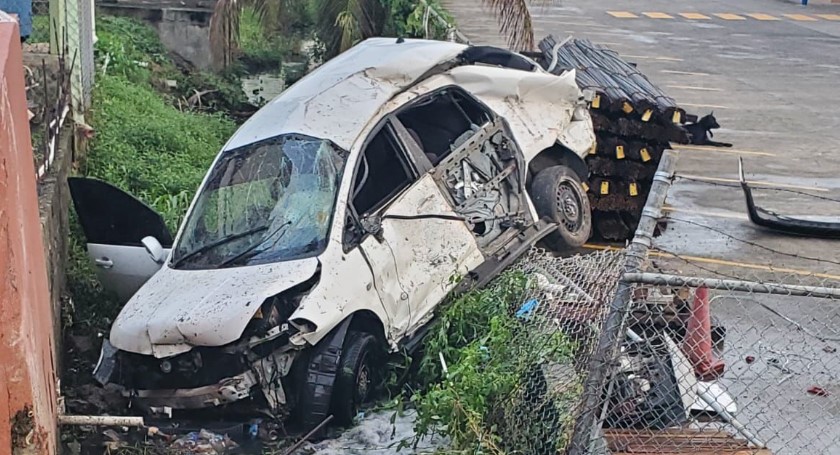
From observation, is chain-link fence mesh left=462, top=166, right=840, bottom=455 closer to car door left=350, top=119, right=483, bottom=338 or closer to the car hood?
car door left=350, top=119, right=483, bottom=338

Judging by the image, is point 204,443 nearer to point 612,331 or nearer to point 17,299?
point 17,299

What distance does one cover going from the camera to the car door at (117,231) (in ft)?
28.4

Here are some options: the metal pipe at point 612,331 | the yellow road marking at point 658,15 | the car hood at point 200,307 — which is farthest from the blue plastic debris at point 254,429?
the yellow road marking at point 658,15

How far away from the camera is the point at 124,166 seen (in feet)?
40.5

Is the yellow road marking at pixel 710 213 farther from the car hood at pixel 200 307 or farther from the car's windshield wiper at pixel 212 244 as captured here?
the car hood at pixel 200 307

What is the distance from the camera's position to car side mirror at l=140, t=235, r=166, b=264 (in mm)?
8219

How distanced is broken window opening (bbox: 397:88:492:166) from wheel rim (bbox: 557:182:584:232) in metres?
1.05

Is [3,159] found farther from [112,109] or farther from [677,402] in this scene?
[112,109]

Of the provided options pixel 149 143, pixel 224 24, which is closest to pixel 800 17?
pixel 224 24

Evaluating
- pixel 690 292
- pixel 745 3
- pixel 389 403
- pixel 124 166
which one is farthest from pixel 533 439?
pixel 745 3

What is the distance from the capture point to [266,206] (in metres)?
7.89

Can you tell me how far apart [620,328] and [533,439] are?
1315 mm

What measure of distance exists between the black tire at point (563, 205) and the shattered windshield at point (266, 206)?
2305 mm

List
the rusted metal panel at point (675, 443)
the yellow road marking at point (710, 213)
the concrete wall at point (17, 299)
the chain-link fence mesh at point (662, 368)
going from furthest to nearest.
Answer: the yellow road marking at point (710, 213) → the rusted metal panel at point (675, 443) → the chain-link fence mesh at point (662, 368) → the concrete wall at point (17, 299)
